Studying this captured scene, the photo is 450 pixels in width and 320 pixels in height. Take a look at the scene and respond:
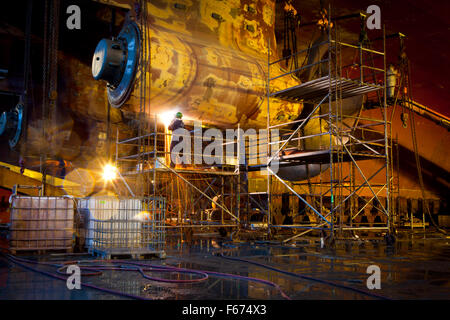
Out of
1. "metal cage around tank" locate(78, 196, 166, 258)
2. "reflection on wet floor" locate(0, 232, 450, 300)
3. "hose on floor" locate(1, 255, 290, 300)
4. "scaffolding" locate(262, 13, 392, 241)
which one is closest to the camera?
"reflection on wet floor" locate(0, 232, 450, 300)

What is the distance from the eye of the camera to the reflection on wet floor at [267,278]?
4848 millimetres

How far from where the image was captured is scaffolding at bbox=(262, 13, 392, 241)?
1138 centimetres

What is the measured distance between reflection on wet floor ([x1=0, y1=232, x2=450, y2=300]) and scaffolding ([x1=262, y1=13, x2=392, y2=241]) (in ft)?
8.99

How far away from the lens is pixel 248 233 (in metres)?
15.5

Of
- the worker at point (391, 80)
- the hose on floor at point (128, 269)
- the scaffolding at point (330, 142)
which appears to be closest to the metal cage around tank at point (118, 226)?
the hose on floor at point (128, 269)

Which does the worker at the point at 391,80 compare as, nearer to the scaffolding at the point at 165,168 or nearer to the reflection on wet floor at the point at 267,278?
the scaffolding at the point at 165,168

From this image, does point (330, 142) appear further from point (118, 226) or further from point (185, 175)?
point (185, 175)

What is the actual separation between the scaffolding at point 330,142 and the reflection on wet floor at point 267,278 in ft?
8.99

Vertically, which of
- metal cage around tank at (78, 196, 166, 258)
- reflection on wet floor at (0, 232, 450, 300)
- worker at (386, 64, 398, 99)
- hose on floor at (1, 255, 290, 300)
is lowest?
reflection on wet floor at (0, 232, 450, 300)

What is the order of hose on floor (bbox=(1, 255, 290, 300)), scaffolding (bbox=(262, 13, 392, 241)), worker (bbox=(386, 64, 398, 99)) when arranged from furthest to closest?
worker (bbox=(386, 64, 398, 99)) < scaffolding (bbox=(262, 13, 392, 241)) < hose on floor (bbox=(1, 255, 290, 300))

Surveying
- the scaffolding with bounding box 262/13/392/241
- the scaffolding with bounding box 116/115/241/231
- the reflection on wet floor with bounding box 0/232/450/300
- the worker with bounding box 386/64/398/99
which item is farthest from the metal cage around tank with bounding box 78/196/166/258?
the worker with bounding box 386/64/398/99

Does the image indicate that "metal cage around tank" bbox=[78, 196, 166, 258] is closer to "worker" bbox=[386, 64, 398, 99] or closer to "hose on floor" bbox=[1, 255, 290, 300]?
"hose on floor" bbox=[1, 255, 290, 300]

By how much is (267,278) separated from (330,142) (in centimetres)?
558
